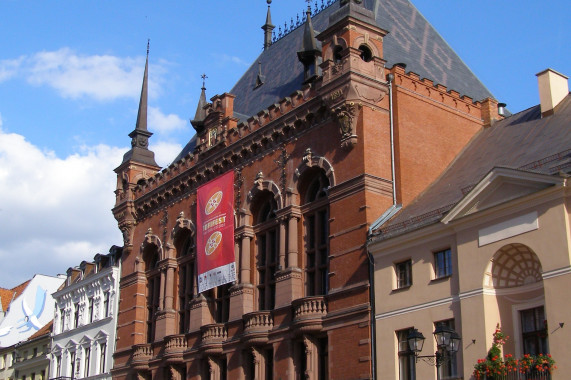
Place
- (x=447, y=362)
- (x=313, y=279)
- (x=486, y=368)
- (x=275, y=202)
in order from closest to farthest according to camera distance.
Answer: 1. (x=486, y=368)
2. (x=447, y=362)
3. (x=313, y=279)
4. (x=275, y=202)

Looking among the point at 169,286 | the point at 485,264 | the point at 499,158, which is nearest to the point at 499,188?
the point at 485,264

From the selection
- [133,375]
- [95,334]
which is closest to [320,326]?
[133,375]

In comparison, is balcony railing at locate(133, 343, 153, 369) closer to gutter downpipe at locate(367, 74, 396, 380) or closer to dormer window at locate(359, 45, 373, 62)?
gutter downpipe at locate(367, 74, 396, 380)

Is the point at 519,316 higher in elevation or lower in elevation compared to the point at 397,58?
lower

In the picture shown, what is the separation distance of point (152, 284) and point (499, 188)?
2436cm

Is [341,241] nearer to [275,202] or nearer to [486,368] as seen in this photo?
[275,202]

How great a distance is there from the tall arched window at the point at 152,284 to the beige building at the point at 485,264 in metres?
17.6

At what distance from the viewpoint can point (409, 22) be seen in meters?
42.2

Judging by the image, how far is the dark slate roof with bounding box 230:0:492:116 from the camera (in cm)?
3903

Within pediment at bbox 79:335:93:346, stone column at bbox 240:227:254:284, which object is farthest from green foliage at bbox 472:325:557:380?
pediment at bbox 79:335:93:346

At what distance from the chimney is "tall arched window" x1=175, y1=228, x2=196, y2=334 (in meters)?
18.3

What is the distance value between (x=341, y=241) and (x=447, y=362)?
22.9 feet

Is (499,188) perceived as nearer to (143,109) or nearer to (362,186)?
(362,186)

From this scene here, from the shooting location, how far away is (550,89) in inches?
1294
